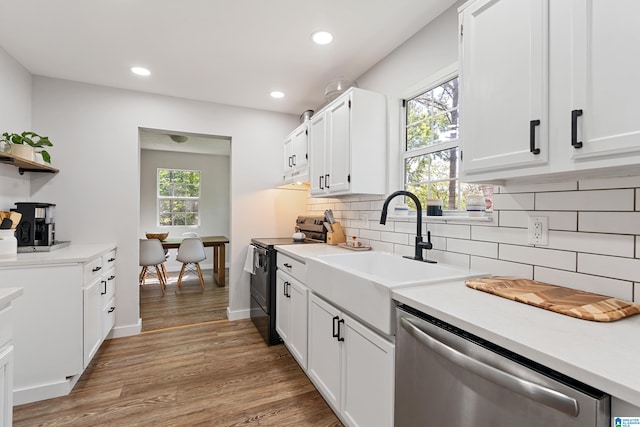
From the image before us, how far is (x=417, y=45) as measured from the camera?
203cm

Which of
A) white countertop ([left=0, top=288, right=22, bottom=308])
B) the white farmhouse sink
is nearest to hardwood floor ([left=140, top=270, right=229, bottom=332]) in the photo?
the white farmhouse sink

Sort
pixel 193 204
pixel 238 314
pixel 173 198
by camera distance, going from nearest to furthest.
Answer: pixel 238 314
pixel 173 198
pixel 193 204

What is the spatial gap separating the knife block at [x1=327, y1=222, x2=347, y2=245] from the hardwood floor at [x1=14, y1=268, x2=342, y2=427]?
42.5 inches

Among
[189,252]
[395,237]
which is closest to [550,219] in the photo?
[395,237]

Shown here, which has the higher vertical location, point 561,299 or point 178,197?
point 178,197

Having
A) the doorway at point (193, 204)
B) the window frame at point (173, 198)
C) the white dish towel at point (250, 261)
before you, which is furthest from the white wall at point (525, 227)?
the window frame at point (173, 198)

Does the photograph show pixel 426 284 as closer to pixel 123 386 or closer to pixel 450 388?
pixel 450 388

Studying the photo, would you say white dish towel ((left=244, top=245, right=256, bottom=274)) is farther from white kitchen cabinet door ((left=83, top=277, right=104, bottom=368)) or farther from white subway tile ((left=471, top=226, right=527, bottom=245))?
white subway tile ((left=471, top=226, right=527, bottom=245))

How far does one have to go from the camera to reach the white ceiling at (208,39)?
1790 millimetres

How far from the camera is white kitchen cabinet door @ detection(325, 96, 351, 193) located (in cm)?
225

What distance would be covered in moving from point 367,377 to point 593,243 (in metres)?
1.08

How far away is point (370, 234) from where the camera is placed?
99.4 inches

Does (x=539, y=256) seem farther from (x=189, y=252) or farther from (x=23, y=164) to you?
(x=189, y=252)

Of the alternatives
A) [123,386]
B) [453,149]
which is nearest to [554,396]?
[453,149]
